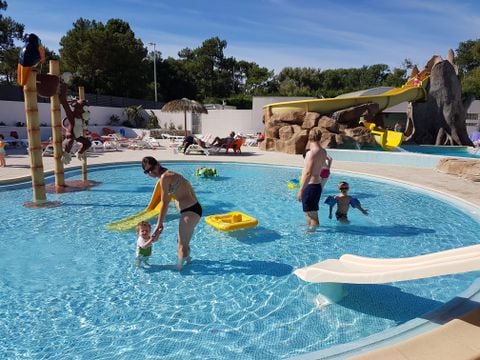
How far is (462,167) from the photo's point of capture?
1109cm

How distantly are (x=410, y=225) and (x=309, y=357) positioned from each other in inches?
196

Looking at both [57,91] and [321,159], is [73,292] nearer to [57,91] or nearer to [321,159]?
[321,159]

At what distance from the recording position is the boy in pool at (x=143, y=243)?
192 inches

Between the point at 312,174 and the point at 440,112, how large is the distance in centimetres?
1916

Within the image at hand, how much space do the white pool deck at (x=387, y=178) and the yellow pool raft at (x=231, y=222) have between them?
340 cm

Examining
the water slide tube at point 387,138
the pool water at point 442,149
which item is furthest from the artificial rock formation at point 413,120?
the pool water at point 442,149

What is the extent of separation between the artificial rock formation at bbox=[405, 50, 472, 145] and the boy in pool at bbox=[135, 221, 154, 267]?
20808mm

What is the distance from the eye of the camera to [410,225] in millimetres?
7121

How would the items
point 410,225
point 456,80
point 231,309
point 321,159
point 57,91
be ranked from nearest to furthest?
point 231,309, point 321,159, point 410,225, point 57,91, point 456,80

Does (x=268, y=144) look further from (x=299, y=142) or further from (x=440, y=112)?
(x=440, y=112)

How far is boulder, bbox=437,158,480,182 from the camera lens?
10516 mm

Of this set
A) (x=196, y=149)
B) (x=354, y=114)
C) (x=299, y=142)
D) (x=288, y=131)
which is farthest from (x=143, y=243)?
(x=354, y=114)

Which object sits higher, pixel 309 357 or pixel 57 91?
pixel 57 91

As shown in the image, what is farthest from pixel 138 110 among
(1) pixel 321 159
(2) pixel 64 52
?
(1) pixel 321 159
